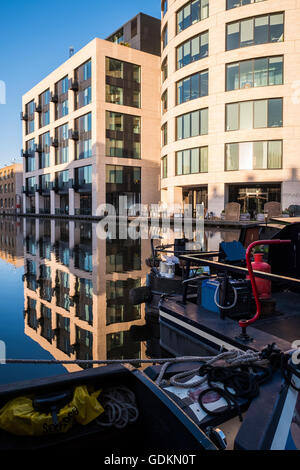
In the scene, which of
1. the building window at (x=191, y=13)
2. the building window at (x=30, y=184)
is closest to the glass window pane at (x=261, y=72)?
the building window at (x=191, y=13)

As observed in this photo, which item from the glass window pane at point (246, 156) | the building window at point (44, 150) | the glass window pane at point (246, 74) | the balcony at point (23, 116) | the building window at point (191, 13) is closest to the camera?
the glass window pane at point (246, 74)

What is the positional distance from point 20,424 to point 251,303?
4403 millimetres

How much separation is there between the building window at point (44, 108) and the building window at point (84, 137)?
14.4 metres

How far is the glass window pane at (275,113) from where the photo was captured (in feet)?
111

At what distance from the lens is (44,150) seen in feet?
218

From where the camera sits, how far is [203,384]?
3.67 metres

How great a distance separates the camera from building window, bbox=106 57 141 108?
48997 millimetres

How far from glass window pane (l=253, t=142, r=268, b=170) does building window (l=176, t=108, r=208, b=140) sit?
232 inches

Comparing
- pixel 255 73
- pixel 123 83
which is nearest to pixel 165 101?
pixel 123 83

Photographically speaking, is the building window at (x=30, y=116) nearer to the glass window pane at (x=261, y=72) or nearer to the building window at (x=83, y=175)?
the building window at (x=83, y=175)

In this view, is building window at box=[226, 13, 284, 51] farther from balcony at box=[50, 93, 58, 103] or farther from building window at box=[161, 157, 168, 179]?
balcony at box=[50, 93, 58, 103]

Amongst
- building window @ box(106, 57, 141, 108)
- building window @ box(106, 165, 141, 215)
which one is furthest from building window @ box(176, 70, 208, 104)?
building window @ box(106, 165, 141, 215)
